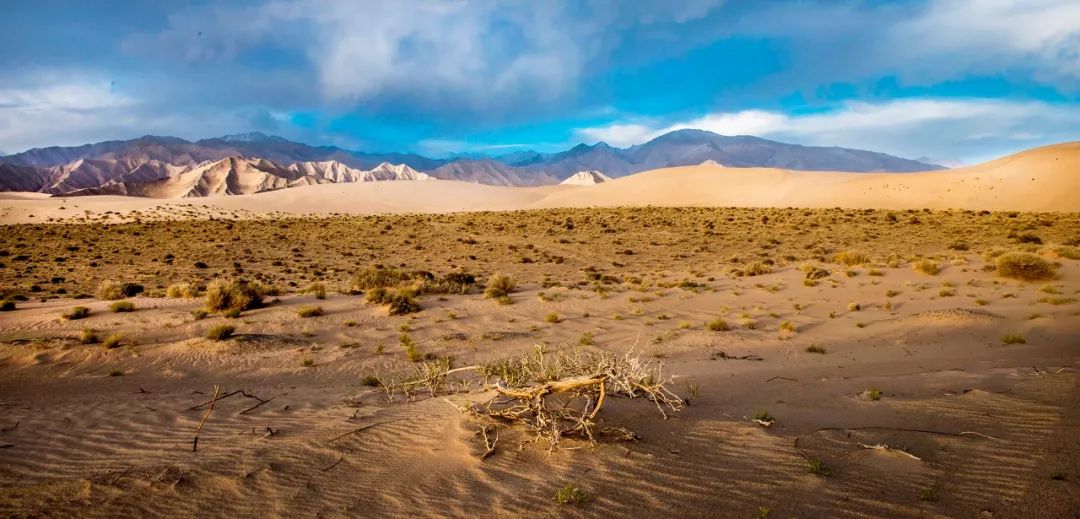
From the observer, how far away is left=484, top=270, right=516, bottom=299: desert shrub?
17344 mm

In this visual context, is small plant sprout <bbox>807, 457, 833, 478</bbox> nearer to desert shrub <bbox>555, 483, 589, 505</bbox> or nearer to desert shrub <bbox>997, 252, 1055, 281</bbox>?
desert shrub <bbox>555, 483, 589, 505</bbox>

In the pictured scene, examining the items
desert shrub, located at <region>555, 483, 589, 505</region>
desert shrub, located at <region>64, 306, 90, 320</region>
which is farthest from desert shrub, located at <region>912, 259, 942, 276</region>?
desert shrub, located at <region>64, 306, 90, 320</region>

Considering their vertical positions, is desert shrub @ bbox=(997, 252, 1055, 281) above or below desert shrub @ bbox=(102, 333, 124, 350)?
above

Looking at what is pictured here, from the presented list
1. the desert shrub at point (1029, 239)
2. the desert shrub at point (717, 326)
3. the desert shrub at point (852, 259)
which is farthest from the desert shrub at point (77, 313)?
the desert shrub at point (1029, 239)

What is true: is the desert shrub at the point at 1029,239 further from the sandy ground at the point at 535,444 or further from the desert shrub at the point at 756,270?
the sandy ground at the point at 535,444

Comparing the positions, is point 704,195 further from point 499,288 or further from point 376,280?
point 376,280

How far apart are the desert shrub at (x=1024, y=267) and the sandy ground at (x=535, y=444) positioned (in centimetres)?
629

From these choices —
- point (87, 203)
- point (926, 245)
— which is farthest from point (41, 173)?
point (926, 245)

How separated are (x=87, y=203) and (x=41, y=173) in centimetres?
16628

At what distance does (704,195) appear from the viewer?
2985 inches

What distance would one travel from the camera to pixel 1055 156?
58750mm

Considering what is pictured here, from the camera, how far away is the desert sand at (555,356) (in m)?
4.54

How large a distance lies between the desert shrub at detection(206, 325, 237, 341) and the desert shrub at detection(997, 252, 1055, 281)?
22546 millimetres

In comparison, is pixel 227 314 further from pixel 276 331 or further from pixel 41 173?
pixel 41 173
